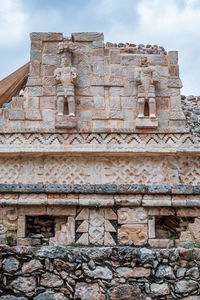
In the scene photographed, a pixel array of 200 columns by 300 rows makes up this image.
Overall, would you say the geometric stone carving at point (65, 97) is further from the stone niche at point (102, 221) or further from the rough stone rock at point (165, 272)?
the rough stone rock at point (165, 272)

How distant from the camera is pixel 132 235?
5961 millimetres

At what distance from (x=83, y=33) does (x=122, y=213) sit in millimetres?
6091

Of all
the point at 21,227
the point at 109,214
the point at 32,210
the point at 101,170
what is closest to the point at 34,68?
the point at 101,170

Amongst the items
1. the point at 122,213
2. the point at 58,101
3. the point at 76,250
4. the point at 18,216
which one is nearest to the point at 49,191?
the point at 18,216

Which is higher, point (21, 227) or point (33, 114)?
point (33, 114)

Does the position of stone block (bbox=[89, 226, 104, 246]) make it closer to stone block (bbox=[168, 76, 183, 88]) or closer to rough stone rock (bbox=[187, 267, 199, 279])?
rough stone rock (bbox=[187, 267, 199, 279])

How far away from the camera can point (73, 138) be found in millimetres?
9891

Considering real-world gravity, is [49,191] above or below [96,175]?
below

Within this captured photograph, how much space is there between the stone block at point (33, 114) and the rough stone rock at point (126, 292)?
6.43 m

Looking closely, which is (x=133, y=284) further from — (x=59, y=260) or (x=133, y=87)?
(x=133, y=87)

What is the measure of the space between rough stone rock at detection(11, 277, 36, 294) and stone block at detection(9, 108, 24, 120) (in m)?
6.25

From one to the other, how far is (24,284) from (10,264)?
0.24 meters

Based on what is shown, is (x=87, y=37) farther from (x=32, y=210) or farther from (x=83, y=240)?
(x=83, y=240)

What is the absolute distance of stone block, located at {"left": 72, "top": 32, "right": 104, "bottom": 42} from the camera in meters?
10.7
